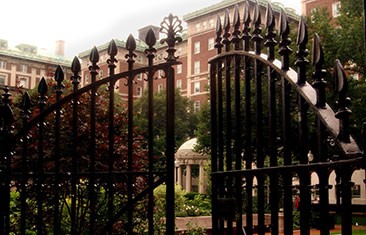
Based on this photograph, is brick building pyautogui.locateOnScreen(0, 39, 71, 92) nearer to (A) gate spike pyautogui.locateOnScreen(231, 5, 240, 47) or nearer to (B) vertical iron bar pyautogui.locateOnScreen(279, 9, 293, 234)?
(A) gate spike pyautogui.locateOnScreen(231, 5, 240, 47)

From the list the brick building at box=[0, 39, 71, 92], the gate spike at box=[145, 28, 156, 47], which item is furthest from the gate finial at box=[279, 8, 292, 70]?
the brick building at box=[0, 39, 71, 92]

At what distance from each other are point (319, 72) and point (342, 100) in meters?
0.28

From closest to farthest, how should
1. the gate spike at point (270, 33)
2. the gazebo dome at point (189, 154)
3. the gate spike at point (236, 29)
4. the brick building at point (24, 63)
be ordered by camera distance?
the gate spike at point (270, 33)
the gate spike at point (236, 29)
the gazebo dome at point (189, 154)
the brick building at point (24, 63)

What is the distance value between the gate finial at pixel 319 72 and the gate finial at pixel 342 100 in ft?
0.67

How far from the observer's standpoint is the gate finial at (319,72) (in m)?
2.33

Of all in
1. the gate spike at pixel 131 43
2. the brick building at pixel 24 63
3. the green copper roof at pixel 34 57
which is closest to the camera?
the gate spike at pixel 131 43

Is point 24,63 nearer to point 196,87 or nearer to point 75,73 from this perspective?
point 196,87

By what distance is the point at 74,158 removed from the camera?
12.8 feet

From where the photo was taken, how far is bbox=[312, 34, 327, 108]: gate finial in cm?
233

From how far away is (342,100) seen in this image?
211cm

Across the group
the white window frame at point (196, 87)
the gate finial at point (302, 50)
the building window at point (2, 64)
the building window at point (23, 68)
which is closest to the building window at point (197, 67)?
the white window frame at point (196, 87)

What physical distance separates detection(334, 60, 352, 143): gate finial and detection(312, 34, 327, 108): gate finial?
0.67 ft

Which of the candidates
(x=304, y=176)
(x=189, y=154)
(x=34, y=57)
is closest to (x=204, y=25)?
(x=34, y=57)

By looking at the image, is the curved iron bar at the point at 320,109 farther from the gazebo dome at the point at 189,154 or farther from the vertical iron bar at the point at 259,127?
the gazebo dome at the point at 189,154
